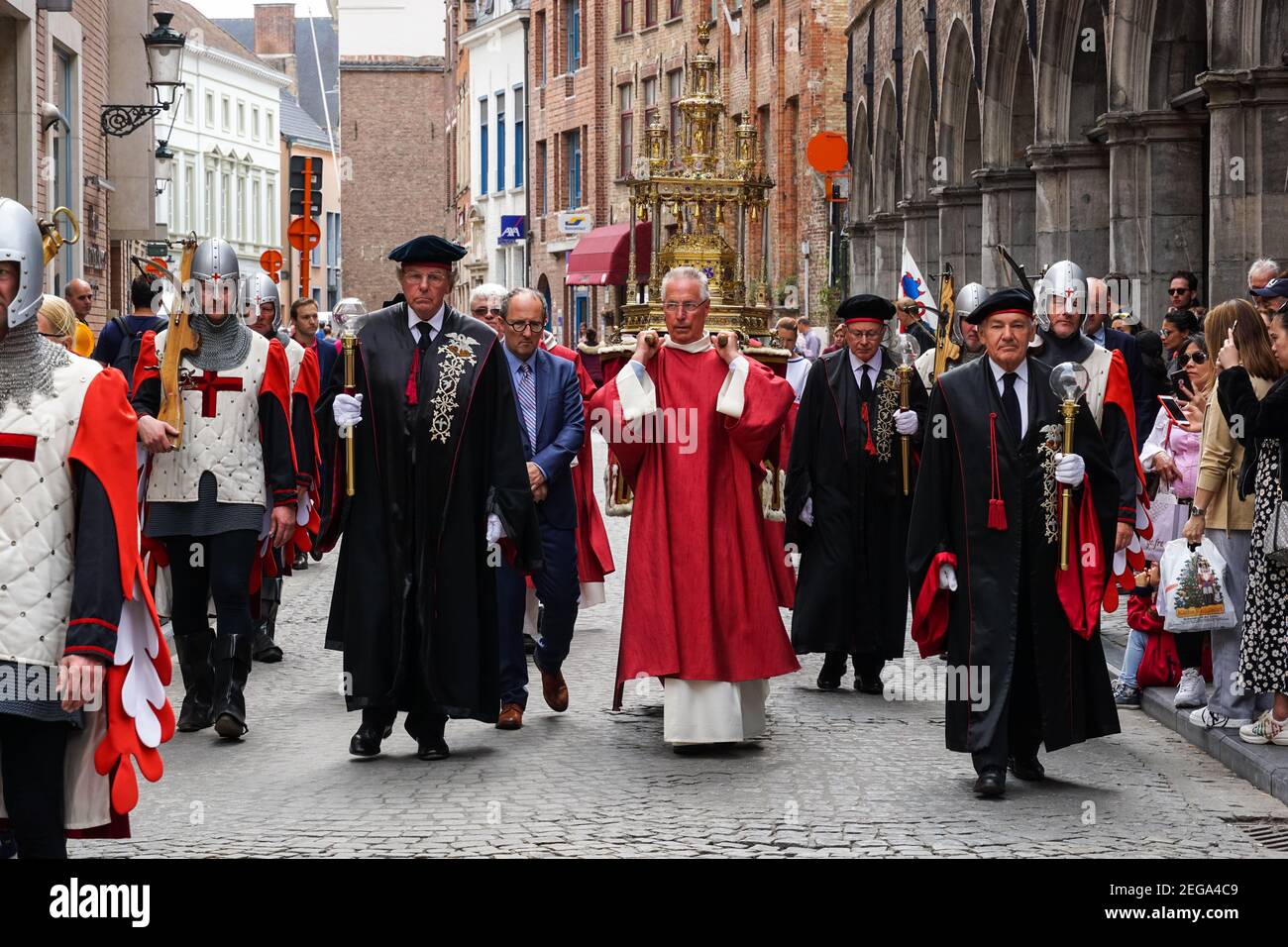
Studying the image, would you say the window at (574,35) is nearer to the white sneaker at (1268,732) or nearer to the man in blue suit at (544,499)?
the man in blue suit at (544,499)

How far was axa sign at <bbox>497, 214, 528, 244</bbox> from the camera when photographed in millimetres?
56094

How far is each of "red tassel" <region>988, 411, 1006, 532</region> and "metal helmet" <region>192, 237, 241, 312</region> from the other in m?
3.29

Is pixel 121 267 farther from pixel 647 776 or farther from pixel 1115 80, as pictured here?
pixel 647 776

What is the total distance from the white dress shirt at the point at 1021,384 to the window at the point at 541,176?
157 ft

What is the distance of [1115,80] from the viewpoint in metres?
18.0

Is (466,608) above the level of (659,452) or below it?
below

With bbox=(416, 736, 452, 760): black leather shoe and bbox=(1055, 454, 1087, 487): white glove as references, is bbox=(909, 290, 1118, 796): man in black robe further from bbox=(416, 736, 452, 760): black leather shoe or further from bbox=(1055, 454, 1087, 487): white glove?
bbox=(416, 736, 452, 760): black leather shoe

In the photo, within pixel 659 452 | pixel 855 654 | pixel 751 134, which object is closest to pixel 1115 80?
pixel 751 134

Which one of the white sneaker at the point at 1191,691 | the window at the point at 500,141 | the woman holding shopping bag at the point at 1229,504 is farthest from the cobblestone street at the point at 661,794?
the window at the point at 500,141

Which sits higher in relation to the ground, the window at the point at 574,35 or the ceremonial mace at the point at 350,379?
the window at the point at 574,35

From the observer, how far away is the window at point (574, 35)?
52.4 m
